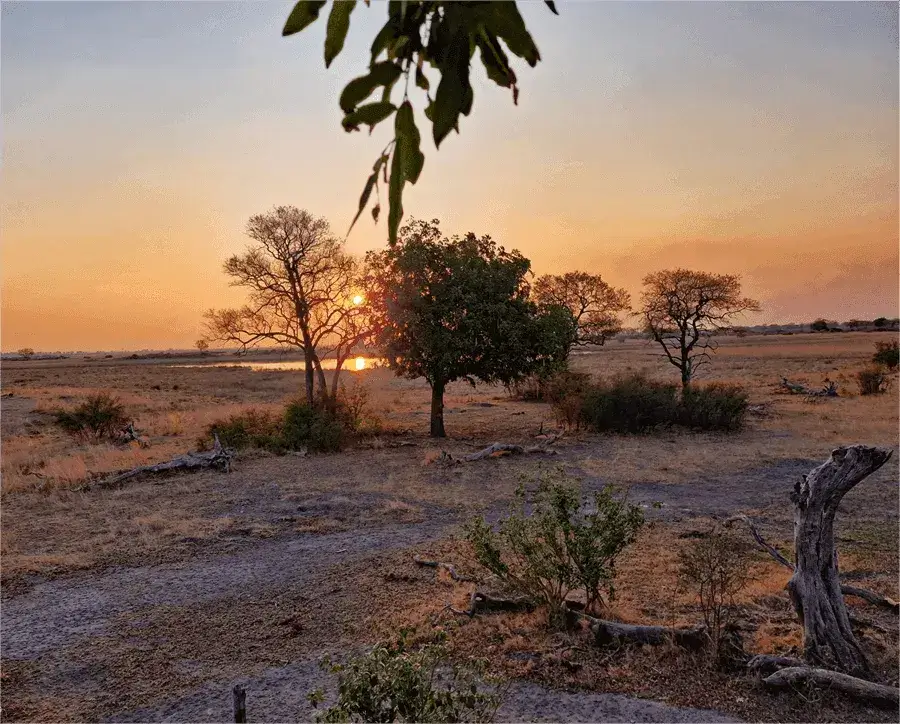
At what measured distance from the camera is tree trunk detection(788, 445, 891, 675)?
539 cm

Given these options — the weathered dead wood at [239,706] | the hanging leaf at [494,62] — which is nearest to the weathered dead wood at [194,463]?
the weathered dead wood at [239,706]

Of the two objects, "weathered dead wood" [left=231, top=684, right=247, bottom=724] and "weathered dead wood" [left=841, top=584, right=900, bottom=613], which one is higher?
"weathered dead wood" [left=231, top=684, right=247, bottom=724]

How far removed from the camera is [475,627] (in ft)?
20.9

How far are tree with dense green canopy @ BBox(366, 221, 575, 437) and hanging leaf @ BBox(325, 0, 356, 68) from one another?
17.1 metres

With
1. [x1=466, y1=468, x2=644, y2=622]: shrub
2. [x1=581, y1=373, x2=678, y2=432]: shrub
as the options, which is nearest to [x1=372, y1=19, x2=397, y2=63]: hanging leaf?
[x1=466, y1=468, x2=644, y2=622]: shrub

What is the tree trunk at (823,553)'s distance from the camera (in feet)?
17.7

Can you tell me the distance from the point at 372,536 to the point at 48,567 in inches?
174

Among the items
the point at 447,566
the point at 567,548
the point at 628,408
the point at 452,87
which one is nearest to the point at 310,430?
the point at 628,408

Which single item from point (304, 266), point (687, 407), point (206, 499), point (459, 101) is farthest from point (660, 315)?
point (459, 101)

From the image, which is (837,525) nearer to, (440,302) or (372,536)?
(372,536)

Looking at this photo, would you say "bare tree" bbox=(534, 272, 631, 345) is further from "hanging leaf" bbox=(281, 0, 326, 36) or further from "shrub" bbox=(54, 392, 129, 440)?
"hanging leaf" bbox=(281, 0, 326, 36)

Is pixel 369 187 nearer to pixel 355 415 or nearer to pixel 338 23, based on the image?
pixel 338 23

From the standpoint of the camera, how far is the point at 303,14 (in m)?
1.01

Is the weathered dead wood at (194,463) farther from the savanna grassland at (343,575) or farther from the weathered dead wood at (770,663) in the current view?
the weathered dead wood at (770,663)
